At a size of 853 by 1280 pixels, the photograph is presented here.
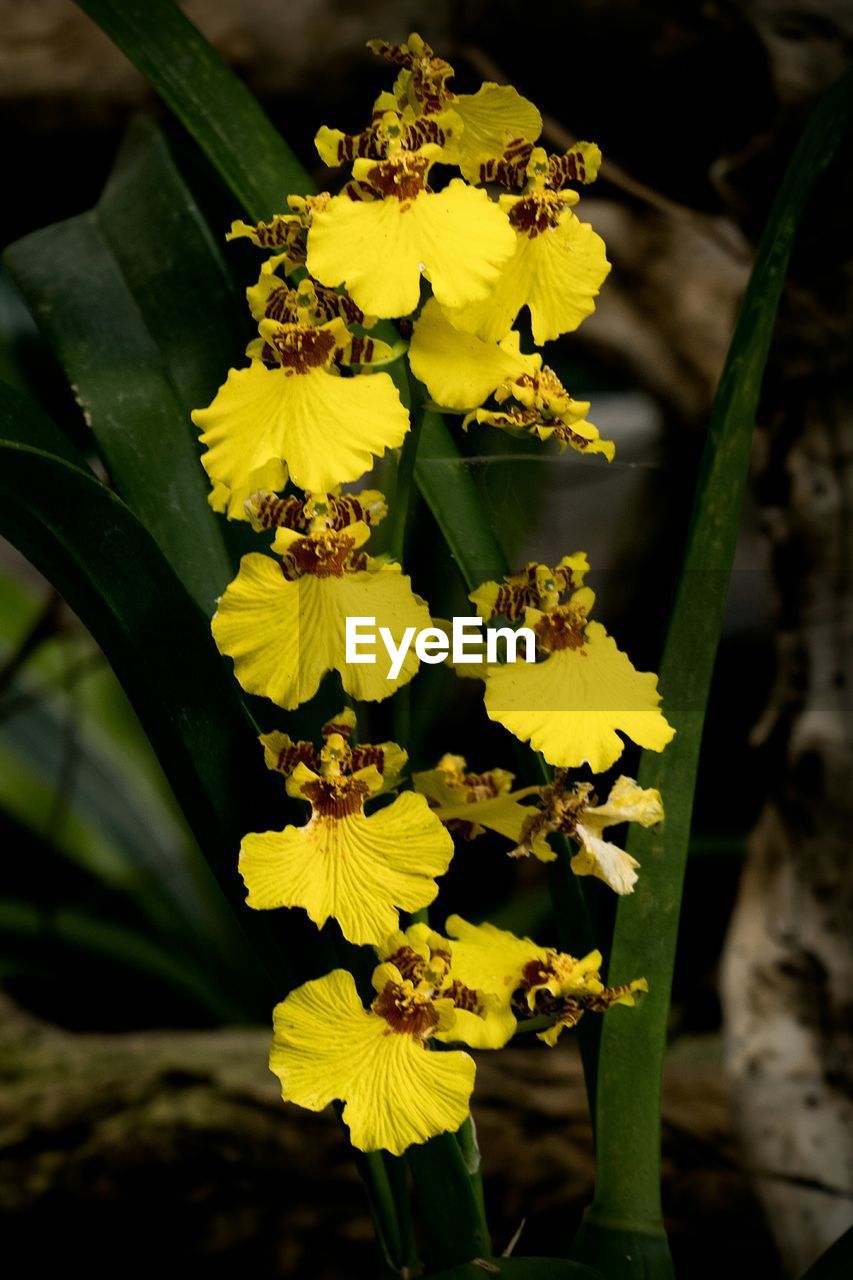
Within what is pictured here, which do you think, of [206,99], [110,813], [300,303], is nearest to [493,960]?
[300,303]

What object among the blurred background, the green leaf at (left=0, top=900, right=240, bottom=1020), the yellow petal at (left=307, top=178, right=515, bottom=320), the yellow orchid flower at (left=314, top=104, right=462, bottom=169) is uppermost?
the yellow orchid flower at (left=314, top=104, right=462, bottom=169)

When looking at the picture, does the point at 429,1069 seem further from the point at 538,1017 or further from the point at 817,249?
the point at 817,249

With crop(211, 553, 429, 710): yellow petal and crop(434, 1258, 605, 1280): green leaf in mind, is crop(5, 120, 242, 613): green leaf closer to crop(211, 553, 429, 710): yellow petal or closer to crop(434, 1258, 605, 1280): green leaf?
crop(211, 553, 429, 710): yellow petal

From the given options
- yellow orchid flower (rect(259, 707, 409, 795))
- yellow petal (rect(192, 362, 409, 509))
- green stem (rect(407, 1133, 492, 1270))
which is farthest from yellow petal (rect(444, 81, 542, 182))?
green stem (rect(407, 1133, 492, 1270))

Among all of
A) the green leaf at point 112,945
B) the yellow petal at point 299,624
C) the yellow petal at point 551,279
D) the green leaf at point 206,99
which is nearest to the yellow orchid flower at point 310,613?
the yellow petal at point 299,624

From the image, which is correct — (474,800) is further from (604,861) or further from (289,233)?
(289,233)

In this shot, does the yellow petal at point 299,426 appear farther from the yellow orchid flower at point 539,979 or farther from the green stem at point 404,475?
the yellow orchid flower at point 539,979
